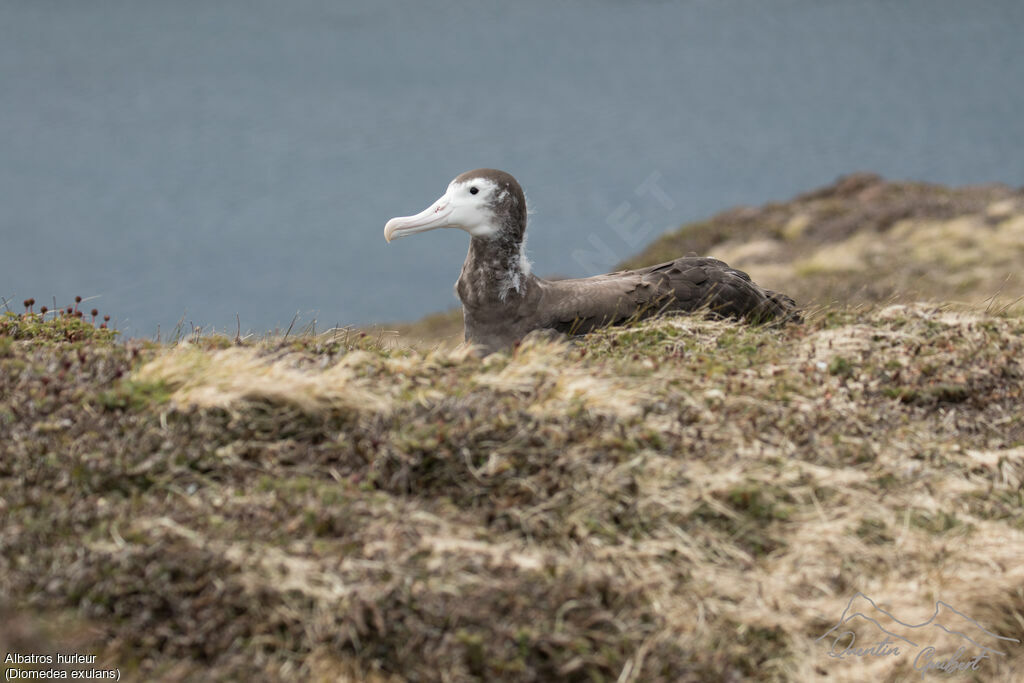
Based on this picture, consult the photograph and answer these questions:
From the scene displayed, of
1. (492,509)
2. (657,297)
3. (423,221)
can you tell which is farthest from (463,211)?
(492,509)

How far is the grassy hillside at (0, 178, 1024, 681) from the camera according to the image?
3.74 meters

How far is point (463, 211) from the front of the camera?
23.5 ft

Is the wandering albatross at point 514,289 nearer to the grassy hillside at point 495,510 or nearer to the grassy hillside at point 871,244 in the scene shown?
the grassy hillside at point 495,510

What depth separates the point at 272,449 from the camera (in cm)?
463

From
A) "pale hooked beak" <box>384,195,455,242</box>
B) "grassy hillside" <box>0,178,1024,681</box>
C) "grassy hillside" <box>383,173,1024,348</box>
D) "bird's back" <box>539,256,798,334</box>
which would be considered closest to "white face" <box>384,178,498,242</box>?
"pale hooked beak" <box>384,195,455,242</box>

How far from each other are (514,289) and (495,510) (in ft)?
9.79

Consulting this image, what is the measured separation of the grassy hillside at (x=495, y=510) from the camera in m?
3.74

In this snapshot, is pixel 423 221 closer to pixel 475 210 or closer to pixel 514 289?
pixel 475 210

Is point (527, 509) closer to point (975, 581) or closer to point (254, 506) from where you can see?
point (254, 506)

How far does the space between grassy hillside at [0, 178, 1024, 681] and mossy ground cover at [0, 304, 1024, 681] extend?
1 cm

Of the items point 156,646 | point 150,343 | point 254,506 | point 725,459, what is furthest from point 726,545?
point 150,343

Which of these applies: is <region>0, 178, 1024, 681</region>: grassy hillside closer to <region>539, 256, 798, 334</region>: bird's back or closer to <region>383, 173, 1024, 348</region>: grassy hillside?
<region>539, 256, 798, 334</region>: bird's back

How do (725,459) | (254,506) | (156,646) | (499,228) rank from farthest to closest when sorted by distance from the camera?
(499,228)
(725,459)
(254,506)
(156,646)

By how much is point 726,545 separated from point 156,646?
252cm
